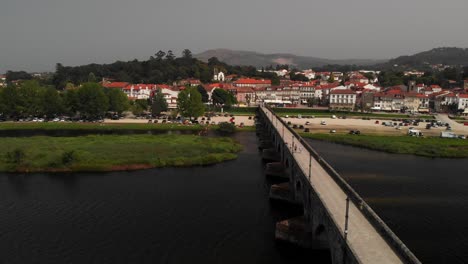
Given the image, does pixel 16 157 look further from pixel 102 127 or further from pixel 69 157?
pixel 102 127

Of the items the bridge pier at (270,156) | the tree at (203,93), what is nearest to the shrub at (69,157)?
the bridge pier at (270,156)

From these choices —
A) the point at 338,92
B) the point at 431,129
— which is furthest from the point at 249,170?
the point at 338,92

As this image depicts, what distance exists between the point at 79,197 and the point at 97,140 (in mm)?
29309

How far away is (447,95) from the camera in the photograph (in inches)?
5128

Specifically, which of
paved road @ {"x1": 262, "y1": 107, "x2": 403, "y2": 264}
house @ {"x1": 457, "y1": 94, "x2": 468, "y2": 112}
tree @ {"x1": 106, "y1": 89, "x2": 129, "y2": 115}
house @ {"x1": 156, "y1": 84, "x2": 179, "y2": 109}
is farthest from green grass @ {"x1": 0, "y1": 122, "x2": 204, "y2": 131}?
house @ {"x1": 457, "y1": 94, "x2": 468, "y2": 112}

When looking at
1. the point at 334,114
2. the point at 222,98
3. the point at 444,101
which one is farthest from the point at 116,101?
the point at 444,101

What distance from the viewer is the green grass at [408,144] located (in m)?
64.4

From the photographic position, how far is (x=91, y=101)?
101 m

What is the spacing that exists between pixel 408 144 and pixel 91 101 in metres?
78.0

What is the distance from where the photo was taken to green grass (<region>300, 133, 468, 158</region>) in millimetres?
64444

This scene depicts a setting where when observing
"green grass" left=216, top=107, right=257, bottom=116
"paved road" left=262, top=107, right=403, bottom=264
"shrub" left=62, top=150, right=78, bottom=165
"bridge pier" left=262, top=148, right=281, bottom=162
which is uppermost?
"green grass" left=216, top=107, right=257, bottom=116

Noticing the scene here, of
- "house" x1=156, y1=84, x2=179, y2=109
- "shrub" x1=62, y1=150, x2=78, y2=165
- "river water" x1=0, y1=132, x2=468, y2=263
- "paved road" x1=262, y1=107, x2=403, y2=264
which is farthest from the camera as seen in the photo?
"house" x1=156, y1=84, x2=179, y2=109

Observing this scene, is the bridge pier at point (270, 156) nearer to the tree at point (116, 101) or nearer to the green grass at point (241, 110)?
the tree at point (116, 101)

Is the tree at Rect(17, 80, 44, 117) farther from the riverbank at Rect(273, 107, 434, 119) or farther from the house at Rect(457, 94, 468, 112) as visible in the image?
the house at Rect(457, 94, 468, 112)
